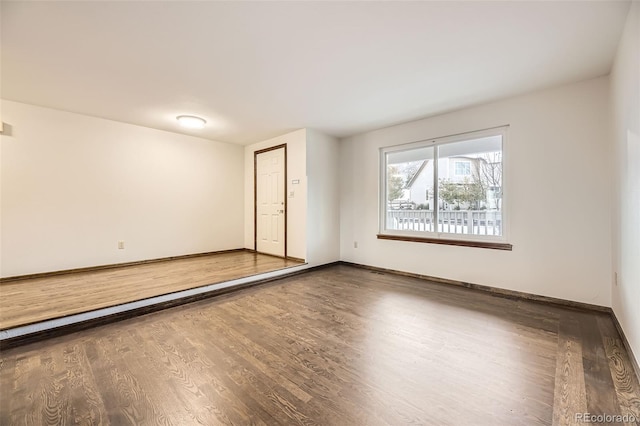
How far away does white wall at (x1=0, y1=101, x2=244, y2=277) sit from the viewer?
3.48 m

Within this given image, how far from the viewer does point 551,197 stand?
118 inches

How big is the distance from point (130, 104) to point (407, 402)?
4.44 meters

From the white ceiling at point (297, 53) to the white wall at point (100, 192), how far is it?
1.81 ft

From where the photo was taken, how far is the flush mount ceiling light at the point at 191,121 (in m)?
3.96

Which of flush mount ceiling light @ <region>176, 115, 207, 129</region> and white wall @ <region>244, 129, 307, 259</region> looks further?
white wall @ <region>244, 129, 307, 259</region>

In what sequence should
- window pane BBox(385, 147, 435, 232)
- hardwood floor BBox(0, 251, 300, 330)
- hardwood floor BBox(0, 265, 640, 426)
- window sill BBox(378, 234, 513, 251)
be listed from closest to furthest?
hardwood floor BBox(0, 265, 640, 426) → hardwood floor BBox(0, 251, 300, 330) → window sill BBox(378, 234, 513, 251) → window pane BBox(385, 147, 435, 232)

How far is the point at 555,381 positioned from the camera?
64.7 inches

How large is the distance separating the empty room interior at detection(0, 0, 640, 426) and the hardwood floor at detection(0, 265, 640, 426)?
0.02m

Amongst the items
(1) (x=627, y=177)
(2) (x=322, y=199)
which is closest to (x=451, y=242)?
(1) (x=627, y=177)

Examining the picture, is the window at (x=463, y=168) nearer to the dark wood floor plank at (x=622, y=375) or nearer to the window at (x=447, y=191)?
the window at (x=447, y=191)

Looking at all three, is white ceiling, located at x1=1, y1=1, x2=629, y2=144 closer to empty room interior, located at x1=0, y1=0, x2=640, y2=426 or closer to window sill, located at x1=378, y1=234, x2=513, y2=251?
empty room interior, located at x1=0, y1=0, x2=640, y2=426

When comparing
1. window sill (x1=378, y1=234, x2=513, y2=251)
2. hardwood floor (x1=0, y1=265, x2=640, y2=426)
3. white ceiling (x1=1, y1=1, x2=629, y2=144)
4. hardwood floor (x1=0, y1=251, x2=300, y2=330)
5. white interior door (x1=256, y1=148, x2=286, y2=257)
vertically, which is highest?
white ceiling (x1=1, y1=1, x2=629, y2=144)

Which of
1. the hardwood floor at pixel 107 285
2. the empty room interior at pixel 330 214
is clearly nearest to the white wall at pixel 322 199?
the empty room interior at pixel 330 214

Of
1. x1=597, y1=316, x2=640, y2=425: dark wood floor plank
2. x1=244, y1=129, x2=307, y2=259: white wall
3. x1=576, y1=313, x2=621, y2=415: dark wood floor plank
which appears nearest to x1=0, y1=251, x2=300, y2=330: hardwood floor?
x1=244, y1=129, x2=307, y2=259: white wall
